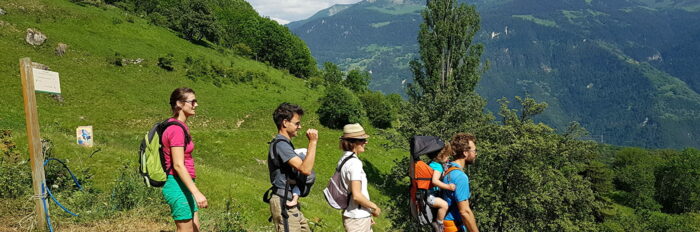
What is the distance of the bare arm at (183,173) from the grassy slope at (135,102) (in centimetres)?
703

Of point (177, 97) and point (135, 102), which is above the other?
point (177, 97)

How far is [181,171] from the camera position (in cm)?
453

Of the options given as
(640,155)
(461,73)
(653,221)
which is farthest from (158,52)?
(640,155)

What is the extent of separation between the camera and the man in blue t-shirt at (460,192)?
17.4 feet

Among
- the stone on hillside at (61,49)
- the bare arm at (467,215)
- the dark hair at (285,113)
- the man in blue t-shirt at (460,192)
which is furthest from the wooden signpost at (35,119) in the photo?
the stone on hillside at (61,49)

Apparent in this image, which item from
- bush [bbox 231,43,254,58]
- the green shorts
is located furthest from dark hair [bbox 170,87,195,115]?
bush [bbox 231,43,254,58]

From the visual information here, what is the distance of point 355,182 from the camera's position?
4840mm

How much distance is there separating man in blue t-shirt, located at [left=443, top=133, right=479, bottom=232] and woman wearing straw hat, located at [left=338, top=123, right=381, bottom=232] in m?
1.21

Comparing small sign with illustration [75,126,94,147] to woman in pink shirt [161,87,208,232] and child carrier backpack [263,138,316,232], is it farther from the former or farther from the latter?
child carrier backpack [263,138,316,232]

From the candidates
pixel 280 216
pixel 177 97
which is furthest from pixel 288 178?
pixel 177 97

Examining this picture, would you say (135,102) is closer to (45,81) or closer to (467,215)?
(45,81)

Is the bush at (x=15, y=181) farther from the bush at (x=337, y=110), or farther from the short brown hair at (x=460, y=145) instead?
the bush at (x=337, y=110)

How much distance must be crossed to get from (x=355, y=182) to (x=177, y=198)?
7.58ft

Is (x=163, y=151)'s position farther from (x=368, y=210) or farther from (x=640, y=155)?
(x=640, y=155)
